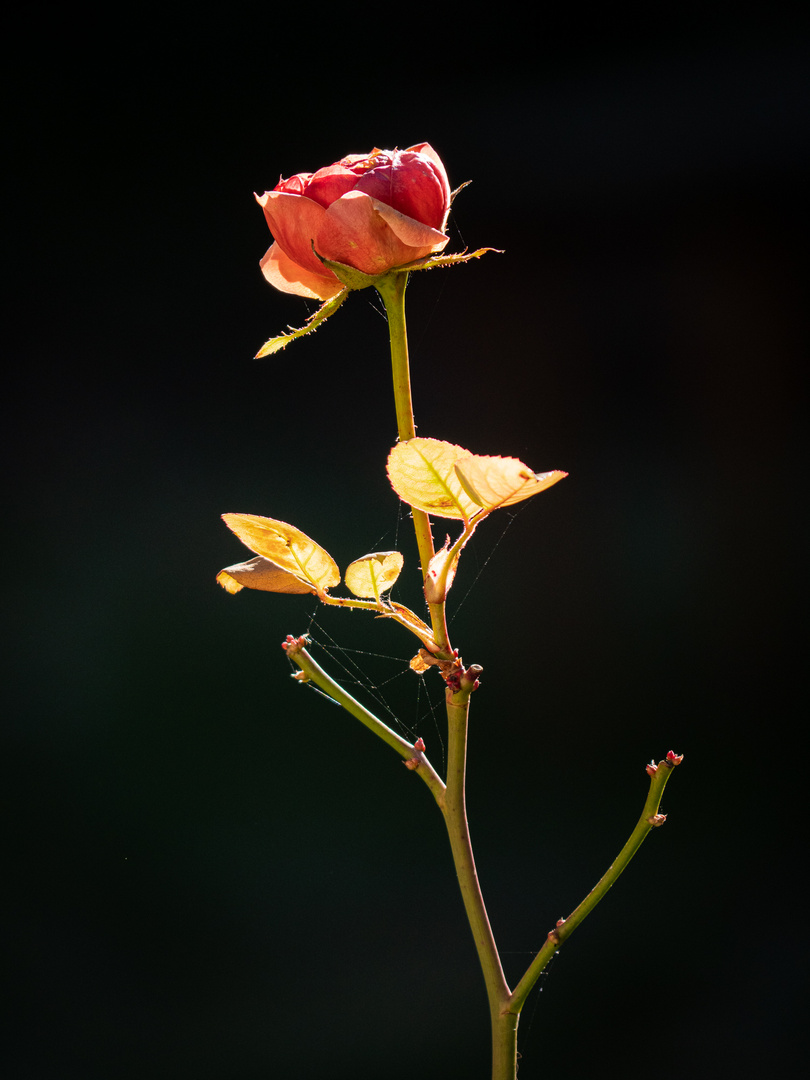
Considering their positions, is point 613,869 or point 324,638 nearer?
point 613,869

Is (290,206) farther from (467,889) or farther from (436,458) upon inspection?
(467,889)

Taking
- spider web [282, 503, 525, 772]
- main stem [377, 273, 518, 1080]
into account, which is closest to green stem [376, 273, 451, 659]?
main stem [377, 273, 518, 1080]

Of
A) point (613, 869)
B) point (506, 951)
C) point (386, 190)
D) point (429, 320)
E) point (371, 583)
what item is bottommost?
point (506, 951)

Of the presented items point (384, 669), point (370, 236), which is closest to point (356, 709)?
point (370, 236)

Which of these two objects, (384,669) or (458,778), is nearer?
(458,778)

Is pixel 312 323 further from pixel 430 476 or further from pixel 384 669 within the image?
pixel 384 669

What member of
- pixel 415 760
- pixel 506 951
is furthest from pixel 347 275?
pixel 506 951
